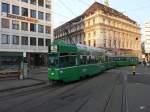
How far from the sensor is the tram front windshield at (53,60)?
1967cm

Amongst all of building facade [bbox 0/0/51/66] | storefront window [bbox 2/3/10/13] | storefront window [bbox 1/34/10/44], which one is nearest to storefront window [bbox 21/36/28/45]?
building facade [bbox 0/0/51/66]

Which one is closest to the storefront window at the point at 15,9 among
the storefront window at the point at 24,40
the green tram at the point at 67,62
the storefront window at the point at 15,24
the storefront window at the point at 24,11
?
the storefront window at the point at 24,11

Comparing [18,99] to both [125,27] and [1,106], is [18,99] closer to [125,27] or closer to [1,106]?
[1,106]

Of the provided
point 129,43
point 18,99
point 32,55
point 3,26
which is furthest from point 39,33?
point 129,43

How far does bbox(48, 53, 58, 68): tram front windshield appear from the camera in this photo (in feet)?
64.5

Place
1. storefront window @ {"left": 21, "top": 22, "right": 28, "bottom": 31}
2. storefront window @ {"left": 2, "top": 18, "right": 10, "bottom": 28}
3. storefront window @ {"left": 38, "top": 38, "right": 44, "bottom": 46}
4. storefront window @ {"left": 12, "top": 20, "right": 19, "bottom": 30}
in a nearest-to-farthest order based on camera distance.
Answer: storefront window @ {"left": 2, "top": 18, "right": 10, "bottom": 28}, storefront window @ {"left": 12, "top": 20, "right": 19, "bottom": 30}, storefront window @ {"left": 21, "top": 22, "right": 28, "bottom": 31}, storefront window @ {"left": 38, "top": 38, "right": 44, "bottom": 46}

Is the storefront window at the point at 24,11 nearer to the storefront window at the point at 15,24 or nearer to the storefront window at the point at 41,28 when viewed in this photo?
the storefront window at the point at 15,24

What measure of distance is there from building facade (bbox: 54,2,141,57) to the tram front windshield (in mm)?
60247

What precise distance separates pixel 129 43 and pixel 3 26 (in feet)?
205

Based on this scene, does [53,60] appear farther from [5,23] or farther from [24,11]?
[24,11]

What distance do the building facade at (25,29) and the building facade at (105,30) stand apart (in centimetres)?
2399

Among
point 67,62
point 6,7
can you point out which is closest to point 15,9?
point 6,7

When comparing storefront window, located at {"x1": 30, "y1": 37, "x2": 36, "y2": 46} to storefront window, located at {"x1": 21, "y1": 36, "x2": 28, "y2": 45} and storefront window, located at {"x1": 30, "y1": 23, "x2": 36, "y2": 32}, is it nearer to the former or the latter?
storefront window, located at {"x1": 21, "y1": 36, "x2": 28, "y2": 45}

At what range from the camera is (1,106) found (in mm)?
11750
